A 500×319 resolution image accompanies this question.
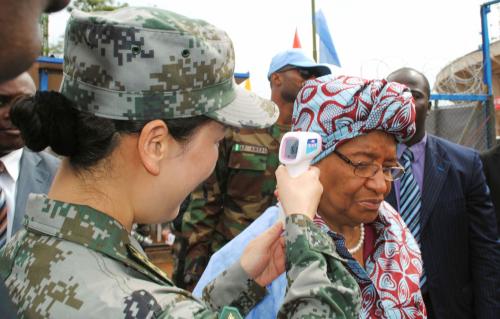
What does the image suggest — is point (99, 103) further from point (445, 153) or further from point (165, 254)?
point (165, 254)

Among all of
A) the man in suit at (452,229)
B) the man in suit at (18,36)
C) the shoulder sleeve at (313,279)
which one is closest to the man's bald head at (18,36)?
the man in suit at (18,36)

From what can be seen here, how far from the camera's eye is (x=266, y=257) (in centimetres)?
163

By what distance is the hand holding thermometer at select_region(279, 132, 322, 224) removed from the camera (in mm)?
1603

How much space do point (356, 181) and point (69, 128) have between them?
1.25 m

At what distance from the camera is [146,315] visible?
96 centimetres

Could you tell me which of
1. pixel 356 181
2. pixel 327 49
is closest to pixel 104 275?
pixel 356 181

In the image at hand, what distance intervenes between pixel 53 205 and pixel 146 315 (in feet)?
1.20

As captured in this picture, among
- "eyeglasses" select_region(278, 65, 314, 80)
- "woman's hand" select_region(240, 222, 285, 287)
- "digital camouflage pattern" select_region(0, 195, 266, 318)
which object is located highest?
"eyeglasses" select_region(278, 65, 314, 80)

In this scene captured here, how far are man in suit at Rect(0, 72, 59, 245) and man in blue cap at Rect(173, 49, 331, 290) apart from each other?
1.12m

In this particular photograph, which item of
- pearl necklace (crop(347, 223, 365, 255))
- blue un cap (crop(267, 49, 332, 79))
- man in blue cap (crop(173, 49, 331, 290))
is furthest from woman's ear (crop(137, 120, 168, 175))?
blue un cap (crop(267, 49, 332, 79))

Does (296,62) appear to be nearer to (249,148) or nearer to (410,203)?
(249,148)

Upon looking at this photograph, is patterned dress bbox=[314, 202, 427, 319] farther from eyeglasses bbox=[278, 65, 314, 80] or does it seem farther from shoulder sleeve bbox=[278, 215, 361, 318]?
eyeglasses bbox=[278, 65, 314, 80]

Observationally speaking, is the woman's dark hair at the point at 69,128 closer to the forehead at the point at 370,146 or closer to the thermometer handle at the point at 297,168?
the thermometer handle at the point at 297,168

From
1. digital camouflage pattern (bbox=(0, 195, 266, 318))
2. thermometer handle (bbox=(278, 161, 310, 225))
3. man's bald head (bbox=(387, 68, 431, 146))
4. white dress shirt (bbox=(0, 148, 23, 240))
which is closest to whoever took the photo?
digital camouflage pattern (bbox=(0, 195, 266, 318))
